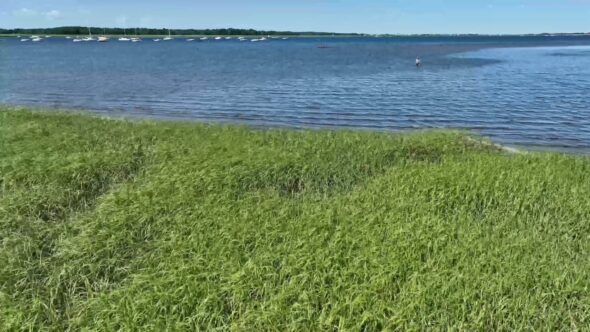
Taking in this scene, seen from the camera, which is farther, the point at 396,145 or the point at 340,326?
the point at 396,145

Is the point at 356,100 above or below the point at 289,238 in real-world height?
below

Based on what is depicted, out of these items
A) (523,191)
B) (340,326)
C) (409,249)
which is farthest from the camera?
(523,191)

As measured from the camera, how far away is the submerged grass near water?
5.95 m

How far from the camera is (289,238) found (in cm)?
773

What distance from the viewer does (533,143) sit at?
1797 centimetres

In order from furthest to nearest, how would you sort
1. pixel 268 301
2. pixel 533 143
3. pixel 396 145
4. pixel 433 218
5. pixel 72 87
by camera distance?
pixel 72 87, pixel 533 143, pixel 396 145, pixel 433 218, pixel 268 301

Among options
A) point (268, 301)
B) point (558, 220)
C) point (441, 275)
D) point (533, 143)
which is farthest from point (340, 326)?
point (533, 143)

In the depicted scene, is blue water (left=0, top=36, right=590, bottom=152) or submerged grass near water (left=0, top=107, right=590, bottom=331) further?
blue water (left=0, top=36, right=590, bottom=152)

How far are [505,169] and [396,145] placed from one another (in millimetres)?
3077

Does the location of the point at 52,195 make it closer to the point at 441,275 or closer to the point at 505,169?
the point at 441,275

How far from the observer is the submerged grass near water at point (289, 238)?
5949mm

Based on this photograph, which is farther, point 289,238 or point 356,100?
point 356,100

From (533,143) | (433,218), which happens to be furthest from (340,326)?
(533,143)

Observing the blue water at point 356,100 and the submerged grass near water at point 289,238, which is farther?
the blue water at point 356,100
